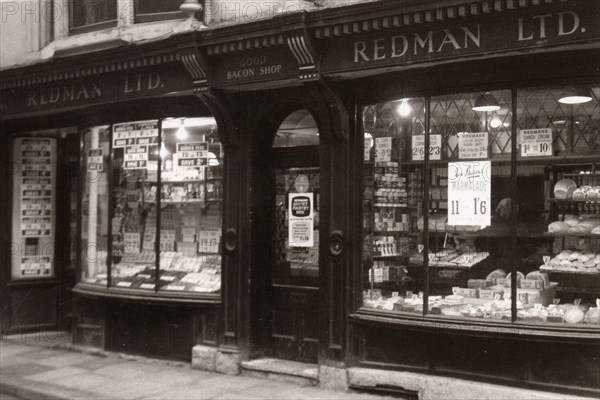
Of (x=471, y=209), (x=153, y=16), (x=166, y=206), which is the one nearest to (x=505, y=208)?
(x=471, y=209)

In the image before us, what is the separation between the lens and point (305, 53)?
7.93 metres

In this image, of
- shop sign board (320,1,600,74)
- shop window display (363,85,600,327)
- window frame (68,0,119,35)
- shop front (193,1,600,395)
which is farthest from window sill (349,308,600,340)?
window frame (68,0,119,35)

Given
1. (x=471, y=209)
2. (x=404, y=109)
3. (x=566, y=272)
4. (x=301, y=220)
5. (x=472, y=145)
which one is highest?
(x=404, y=109)

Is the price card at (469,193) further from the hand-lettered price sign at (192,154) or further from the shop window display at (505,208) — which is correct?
the hand-lettered price sign at (192,154)

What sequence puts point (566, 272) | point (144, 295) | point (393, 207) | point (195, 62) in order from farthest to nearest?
point (144, 295) < point (195, 62) < point (393, 207) < point (566, 272)

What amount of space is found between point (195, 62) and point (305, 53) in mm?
1508

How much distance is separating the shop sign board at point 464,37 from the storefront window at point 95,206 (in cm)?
427

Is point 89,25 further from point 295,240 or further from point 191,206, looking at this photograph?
point 295,240

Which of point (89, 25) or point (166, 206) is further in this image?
point (89, 25)

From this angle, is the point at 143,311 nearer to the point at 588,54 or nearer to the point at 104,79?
the point at 104,79

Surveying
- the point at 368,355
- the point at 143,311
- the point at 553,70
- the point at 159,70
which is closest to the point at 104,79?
the point at 159,70

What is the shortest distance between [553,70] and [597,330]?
Result: 2527 millimetres

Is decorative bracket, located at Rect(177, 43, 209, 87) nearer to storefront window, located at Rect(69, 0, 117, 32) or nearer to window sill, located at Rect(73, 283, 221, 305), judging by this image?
storefront window, located at Rect(69, 0, 117, 32)

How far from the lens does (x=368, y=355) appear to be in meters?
8.30
